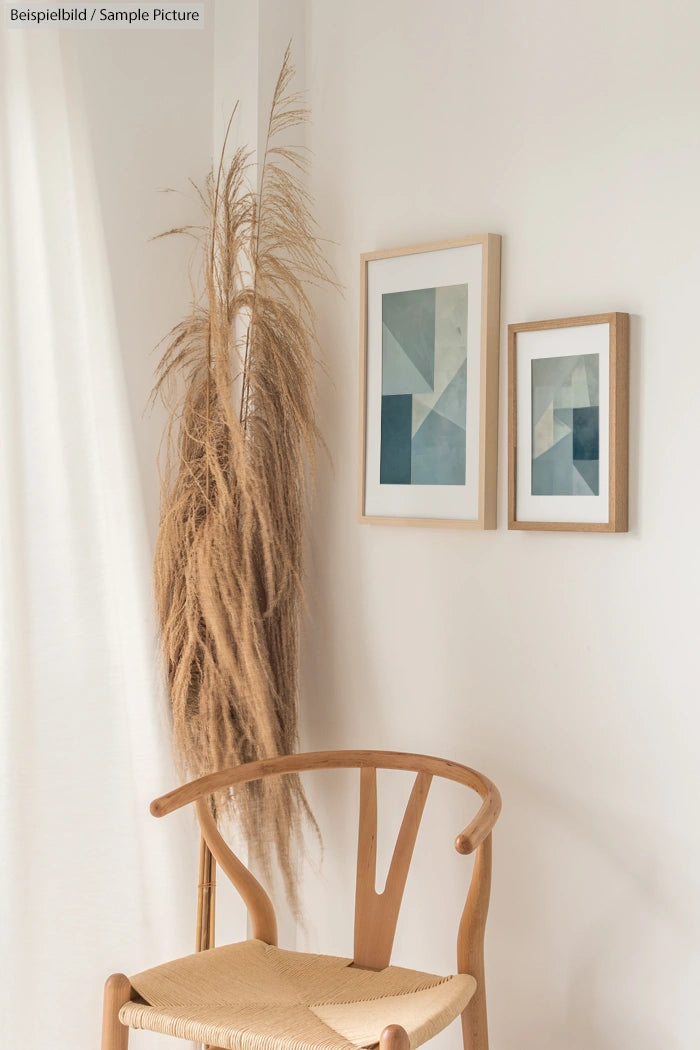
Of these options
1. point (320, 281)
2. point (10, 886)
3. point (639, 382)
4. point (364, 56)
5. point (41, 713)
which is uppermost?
point (364, 56)

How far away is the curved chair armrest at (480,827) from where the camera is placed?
1582 mm

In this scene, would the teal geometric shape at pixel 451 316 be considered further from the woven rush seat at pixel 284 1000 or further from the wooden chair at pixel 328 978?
the woven rush seat at pixel 284 1000

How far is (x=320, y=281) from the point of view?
7.45 ft

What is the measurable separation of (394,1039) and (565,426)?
0.97 m

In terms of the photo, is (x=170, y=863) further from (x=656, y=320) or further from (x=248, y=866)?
(x=656, y=320)

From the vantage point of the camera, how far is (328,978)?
1.81m

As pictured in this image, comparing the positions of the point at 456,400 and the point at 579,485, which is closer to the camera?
the point at 579,485

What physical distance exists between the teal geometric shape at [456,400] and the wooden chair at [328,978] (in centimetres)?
60

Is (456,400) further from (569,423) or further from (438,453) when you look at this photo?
(569,423)

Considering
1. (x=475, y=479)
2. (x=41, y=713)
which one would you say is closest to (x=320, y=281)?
(x=475, y=479)

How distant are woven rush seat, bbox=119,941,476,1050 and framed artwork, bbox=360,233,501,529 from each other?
767 mm

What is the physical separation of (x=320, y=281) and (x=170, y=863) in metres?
1.16
